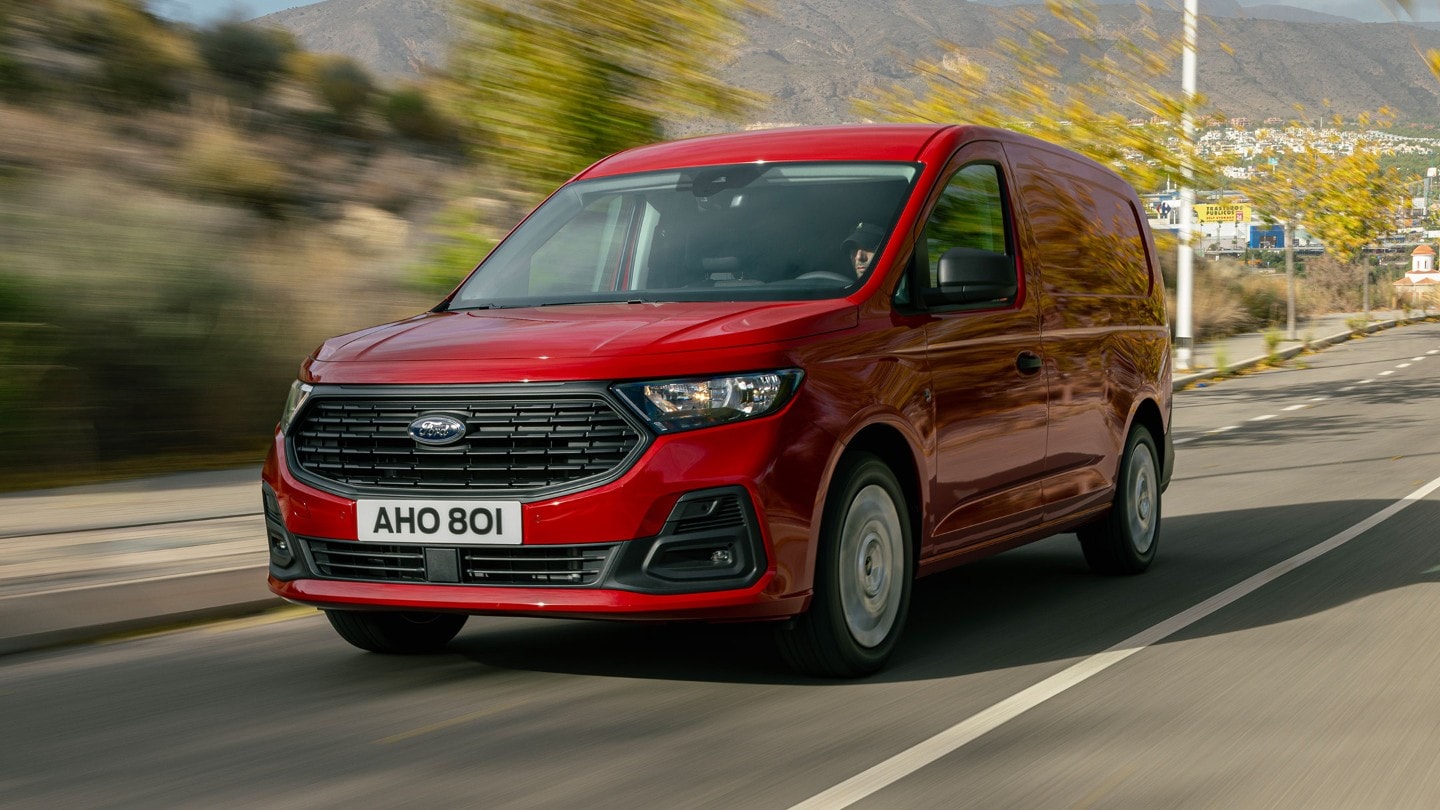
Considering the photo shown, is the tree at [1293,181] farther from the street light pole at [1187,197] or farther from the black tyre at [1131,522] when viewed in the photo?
the black tyre at [1131,522]

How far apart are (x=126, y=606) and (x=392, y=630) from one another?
1.41 metres

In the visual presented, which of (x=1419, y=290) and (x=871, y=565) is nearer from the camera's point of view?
(x=871, y=565)

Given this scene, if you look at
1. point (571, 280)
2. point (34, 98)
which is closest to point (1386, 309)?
point (34, 98)

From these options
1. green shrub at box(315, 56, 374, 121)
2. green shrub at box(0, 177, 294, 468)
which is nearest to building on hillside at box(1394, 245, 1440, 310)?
green shrub at box(315, 56, 374, 121)

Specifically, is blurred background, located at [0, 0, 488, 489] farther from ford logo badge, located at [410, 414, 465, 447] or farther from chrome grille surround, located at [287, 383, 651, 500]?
ford logo badge, located at [410, 414, 465, 447]

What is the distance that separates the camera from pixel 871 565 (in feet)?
18.9

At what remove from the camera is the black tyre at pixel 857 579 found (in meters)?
5.47

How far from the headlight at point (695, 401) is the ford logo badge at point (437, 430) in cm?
53

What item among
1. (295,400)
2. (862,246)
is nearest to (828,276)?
(862,246)

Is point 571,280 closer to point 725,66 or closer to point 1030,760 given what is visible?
point 1030,760

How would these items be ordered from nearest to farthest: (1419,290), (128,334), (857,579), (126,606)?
1. (857,579)
2. (126,606)
3. (128,334)
4. (1419,290)

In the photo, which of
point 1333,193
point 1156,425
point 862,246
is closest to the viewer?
point 862,246

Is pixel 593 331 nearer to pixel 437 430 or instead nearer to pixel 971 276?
pixel 437 430

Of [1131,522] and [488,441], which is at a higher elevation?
[488,441]
